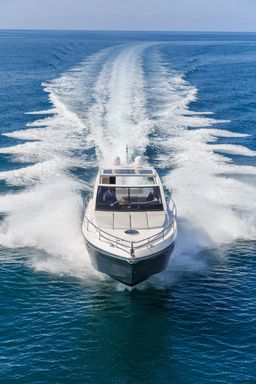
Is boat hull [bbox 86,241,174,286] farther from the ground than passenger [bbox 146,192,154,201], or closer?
closer

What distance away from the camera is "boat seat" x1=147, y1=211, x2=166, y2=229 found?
25255 millimetres

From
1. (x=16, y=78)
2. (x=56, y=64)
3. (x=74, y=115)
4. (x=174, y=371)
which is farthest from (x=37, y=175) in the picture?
(x=56, y=64)

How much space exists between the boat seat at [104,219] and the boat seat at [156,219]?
1.82 metres

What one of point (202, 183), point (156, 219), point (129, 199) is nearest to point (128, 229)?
point (156, 219)

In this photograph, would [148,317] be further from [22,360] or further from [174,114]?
[174,114]

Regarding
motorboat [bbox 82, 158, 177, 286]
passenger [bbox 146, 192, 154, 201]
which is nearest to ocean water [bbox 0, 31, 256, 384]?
motorboat [bbox 82, 158, 177, 286]

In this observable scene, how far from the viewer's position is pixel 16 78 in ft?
258

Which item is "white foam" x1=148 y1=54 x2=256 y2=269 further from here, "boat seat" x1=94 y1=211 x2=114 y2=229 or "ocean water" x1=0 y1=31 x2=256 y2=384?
"boat seat" x1=94 y1=211 x2=114 y2=229

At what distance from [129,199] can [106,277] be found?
4126 mm

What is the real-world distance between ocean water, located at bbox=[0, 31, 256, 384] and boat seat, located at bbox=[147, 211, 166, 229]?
2.59 meters

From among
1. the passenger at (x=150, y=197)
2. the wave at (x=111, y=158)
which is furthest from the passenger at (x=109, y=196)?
the wave at (x=111, y=158)

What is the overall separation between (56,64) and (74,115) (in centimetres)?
4312

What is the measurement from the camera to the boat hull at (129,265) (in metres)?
23.0

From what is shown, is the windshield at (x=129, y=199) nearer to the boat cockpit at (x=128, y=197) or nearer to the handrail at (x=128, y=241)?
the boat cockpit at (x=128, y=197)
